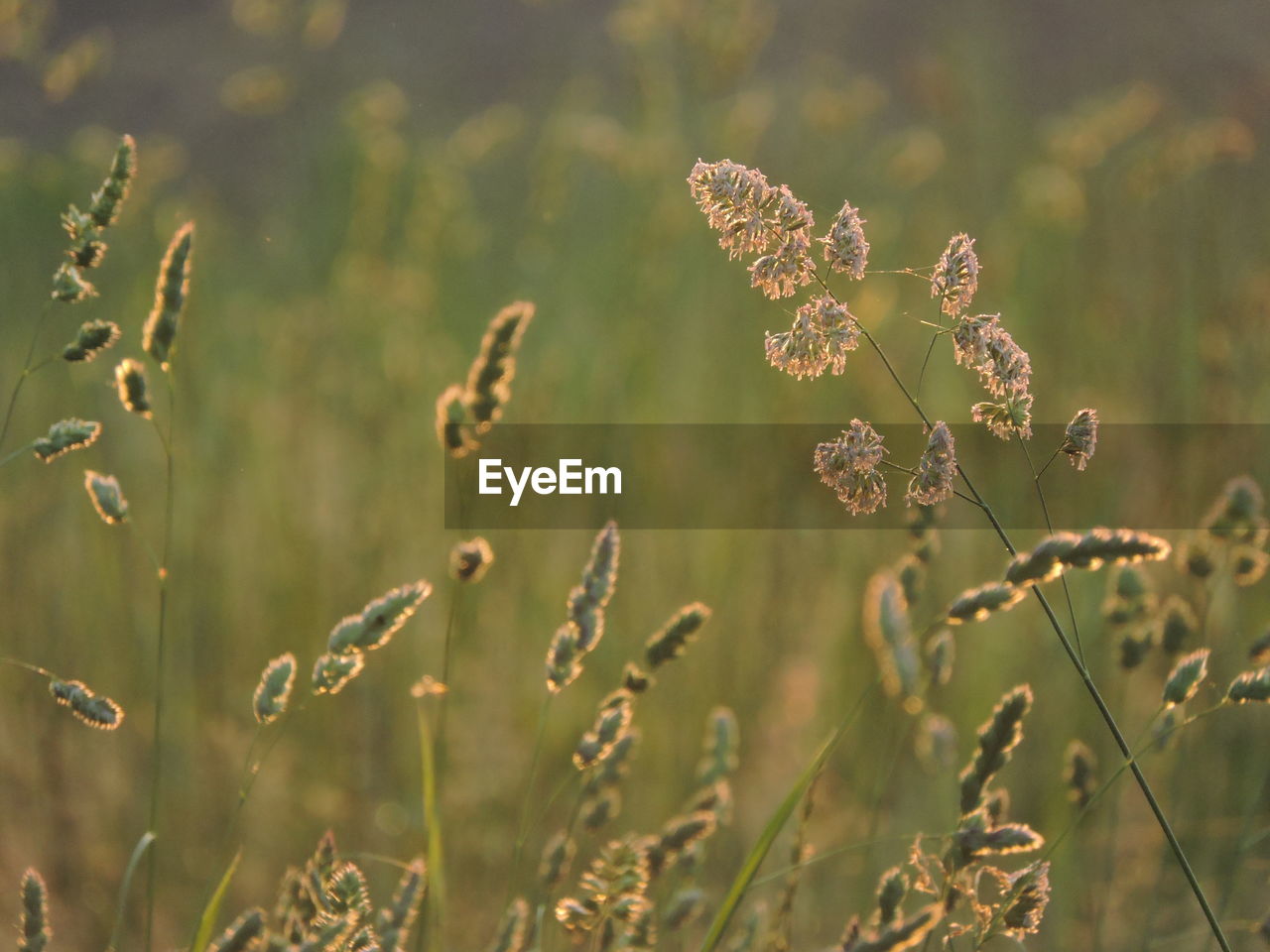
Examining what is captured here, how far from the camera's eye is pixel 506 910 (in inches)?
28.0

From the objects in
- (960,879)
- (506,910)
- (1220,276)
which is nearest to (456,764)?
(506,910)

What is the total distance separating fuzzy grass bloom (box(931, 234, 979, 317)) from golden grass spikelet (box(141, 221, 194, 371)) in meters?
0.47

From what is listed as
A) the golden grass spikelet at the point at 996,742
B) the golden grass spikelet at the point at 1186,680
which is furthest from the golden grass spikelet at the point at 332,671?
the golden grass spikelet at the point at 1186,680

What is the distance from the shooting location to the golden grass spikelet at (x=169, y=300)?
2.32 ft

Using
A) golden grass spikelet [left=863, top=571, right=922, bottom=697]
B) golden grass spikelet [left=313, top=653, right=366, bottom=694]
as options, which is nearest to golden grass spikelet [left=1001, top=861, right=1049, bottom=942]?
golden grass spikelet [left=863, top=571, right=922, bottom=697]

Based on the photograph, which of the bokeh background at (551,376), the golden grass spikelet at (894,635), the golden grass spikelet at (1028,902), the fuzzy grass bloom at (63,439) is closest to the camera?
the golden grass spikelet at (894,635)

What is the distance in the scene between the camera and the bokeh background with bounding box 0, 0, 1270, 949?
1305mm

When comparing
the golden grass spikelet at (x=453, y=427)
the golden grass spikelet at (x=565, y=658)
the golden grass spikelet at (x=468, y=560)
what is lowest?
the golden grass spikelet at (x=565, y=658)

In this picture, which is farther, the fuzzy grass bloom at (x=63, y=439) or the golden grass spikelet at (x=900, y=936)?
the fuzzy grass bloom at (x=63, y=439)

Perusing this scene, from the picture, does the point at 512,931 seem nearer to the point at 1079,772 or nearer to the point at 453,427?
the point at 453,427

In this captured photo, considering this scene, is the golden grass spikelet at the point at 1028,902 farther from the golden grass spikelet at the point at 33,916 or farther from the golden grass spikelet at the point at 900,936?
the golden grass spikelet at the point at 33,916

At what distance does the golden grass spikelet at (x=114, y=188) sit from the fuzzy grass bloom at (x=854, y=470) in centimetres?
49

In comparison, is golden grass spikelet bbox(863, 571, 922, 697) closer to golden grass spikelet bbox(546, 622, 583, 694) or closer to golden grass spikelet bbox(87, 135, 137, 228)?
golden grass spikelet bbox(546, 622, 583, 694)

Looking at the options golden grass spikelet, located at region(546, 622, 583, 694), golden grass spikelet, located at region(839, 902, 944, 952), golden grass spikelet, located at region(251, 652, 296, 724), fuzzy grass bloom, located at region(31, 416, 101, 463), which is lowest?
golden grass spikelet, located at region(839, 902, 944, 952)
